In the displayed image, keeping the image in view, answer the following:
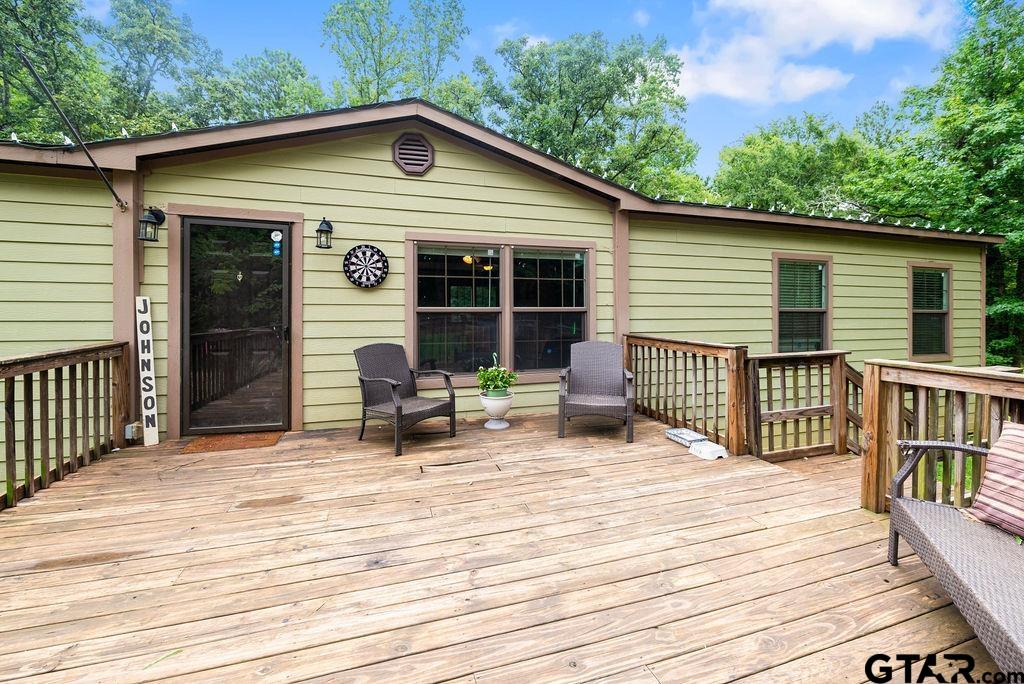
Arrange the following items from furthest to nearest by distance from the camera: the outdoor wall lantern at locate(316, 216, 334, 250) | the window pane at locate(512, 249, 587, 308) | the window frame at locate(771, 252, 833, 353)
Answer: the window frame at locate(771, 252, 833, 353) < the window pane at locate(512, 249, 587, 308) < the outdoor wall lantern at locate(316, 216, 334, 250)

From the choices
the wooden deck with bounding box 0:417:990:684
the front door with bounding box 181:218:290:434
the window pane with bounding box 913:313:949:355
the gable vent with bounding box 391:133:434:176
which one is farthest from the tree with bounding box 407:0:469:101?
the wooden deck with bounding box 0:417:990:684

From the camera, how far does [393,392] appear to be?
3.54 metres

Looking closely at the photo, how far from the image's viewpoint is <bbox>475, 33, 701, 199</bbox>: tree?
41.9ft

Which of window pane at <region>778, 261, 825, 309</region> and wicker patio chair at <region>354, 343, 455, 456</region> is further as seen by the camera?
window pane at <region>778, 261, 825, 309</region>

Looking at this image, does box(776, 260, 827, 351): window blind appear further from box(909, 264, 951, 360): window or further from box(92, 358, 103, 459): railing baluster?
box(92, 358, 103, 459): railing baluster

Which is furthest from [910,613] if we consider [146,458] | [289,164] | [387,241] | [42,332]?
[42,332]

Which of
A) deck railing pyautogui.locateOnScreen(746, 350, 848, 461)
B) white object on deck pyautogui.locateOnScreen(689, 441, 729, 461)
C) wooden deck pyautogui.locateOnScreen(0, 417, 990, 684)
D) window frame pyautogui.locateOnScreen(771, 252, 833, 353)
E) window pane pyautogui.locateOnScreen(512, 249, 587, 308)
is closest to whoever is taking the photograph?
wooden deck pyautogui.locateOnScreen(0, 417, 990, 684)

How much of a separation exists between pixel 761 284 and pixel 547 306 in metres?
3.06

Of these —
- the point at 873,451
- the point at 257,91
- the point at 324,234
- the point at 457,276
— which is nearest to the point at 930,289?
the point at 873,451

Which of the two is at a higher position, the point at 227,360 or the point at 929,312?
the point at 929,312

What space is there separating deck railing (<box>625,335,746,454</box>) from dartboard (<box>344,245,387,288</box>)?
2777mm

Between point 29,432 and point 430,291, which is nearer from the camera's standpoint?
point 29,432

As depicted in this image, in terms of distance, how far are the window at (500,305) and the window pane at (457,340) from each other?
10 mm

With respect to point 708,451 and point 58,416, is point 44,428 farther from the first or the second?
point 708,451
